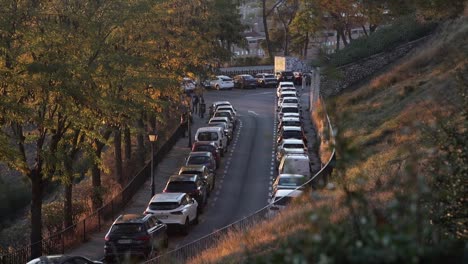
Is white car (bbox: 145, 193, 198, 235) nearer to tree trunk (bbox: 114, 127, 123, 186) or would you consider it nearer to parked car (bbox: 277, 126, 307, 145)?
tree trunk (bbox: 114, 127, 123, 186)

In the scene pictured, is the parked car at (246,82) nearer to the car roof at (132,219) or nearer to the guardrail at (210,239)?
the guardrail at (210,239)

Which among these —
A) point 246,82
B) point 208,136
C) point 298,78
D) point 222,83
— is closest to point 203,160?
point 208,136

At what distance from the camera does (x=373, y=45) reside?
165 feet

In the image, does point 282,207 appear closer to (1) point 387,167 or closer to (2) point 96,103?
(1) point 387,167

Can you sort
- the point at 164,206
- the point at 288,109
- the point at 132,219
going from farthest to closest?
the point at 288,109
the point at 164,206
the point at 132,219

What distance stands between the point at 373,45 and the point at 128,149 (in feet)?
66.8

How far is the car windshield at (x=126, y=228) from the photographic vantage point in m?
20.7

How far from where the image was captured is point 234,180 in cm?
3394

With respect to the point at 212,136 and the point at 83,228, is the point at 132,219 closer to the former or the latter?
the point at 83,228

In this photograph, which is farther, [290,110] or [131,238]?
[290,110]

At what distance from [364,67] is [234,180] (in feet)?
62.8

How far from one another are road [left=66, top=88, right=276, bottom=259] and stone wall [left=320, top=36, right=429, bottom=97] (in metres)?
4.44

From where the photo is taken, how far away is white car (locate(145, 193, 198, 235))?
24172 mm

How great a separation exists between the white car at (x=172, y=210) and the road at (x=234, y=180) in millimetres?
544
